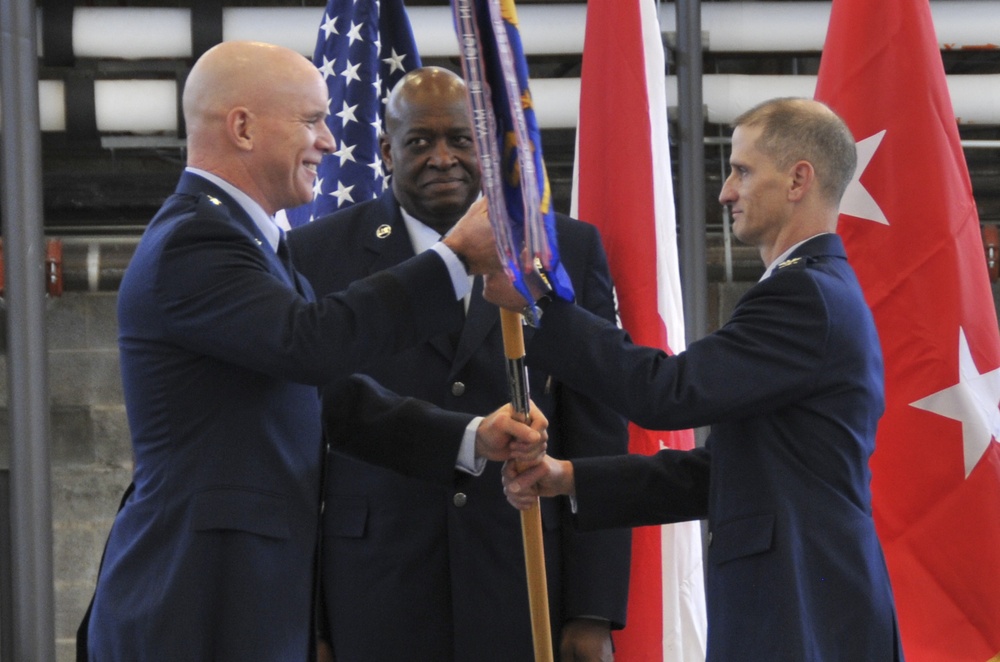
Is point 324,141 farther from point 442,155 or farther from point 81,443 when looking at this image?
point 81,443

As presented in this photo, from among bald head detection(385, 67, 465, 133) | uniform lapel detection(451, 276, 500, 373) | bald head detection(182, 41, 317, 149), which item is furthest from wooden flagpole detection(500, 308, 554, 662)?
bald head detection(385, 67, 465, 133)

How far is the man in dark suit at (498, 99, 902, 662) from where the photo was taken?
2.06 meters

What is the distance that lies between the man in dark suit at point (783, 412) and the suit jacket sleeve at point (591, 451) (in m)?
0.33

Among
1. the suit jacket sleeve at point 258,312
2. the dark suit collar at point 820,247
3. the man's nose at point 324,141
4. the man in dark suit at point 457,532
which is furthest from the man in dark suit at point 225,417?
the dark suit collar at point 820,247

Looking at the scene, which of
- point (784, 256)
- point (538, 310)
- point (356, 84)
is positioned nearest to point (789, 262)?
point (784, 256)

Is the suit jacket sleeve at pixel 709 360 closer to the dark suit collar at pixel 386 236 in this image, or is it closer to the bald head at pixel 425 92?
the dark suit collar at pixel 386 236

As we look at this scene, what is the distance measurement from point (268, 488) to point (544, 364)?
54 centimetres

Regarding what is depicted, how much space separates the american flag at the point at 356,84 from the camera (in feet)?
11.4

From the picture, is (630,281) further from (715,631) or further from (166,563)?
(166,563)

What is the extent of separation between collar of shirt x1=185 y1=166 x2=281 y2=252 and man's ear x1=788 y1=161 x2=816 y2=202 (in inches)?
34.1

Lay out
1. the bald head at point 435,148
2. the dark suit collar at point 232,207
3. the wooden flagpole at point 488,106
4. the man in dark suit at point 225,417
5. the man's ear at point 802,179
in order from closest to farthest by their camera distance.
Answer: the wooden flagpole at point 488,106 → the man in dark suit at point 225,417 → the dark suit collar at point 232,207 → the man's ear at point 802,179 → the bald head at point 435,148

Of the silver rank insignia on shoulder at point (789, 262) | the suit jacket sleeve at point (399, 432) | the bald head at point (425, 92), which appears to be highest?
the bald head at point (425, 92)

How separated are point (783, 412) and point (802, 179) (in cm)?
41

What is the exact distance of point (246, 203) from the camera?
2.04 meters
